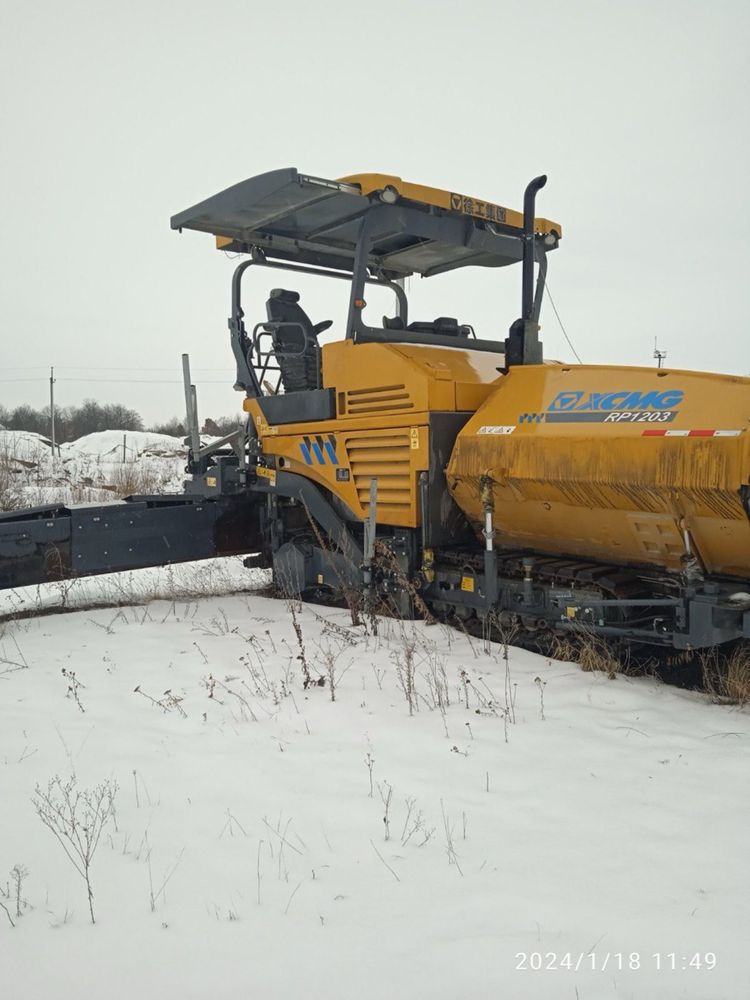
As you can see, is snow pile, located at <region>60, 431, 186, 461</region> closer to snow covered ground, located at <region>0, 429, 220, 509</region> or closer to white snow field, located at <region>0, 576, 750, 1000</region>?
snow covered ground, located at <region>0, 429, 220, 509</region>

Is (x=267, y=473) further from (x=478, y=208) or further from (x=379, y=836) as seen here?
(x=379, y=836)

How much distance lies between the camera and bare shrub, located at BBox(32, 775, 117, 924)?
2.43 meters

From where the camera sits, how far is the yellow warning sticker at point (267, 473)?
642cm

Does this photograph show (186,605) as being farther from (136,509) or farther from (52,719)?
(52,719)

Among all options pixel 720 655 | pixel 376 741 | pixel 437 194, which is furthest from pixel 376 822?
pixel 437 194

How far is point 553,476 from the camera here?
13.6 ft

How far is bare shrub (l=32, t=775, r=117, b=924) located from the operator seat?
3.98 m

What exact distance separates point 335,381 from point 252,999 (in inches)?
170

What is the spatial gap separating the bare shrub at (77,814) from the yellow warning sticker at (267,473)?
3.68 meters

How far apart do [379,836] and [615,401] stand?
2619 mm

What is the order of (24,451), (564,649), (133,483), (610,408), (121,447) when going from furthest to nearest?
(121,447) < (24,451) < (133,483) < (564,649) < (610,408)

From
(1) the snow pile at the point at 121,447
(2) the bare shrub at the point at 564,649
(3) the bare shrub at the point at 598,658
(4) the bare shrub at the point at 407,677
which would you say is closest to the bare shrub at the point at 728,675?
(3) the bare shrub at the point at 598,658

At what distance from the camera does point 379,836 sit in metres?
2.56

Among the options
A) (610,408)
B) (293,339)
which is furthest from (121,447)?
(610,408)
